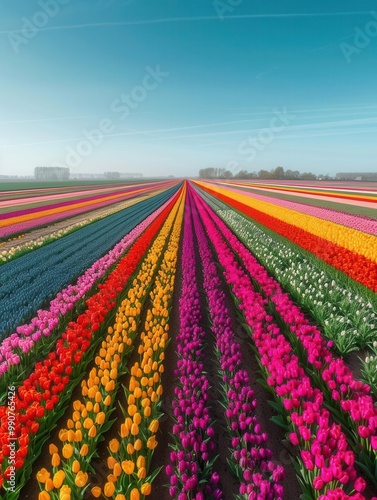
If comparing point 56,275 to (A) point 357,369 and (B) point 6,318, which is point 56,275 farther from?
(A) point 357,369

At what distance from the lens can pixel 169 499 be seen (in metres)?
2.73

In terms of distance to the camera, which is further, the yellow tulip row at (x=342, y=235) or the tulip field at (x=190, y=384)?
the yellow tulip row at (x=342, y=235)

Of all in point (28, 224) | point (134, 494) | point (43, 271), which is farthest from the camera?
point (28, 224)

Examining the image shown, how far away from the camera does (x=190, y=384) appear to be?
355 centimetres

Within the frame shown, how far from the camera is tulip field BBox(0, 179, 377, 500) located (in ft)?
8.24

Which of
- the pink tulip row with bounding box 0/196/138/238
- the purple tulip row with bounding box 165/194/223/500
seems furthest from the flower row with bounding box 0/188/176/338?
the purple tulip row with bounding box 165/194/223/500

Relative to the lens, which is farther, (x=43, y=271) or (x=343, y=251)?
(x=343, y=251)

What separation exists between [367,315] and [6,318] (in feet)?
24.8

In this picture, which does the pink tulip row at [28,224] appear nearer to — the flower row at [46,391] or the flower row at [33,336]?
the flower row at [33,336]

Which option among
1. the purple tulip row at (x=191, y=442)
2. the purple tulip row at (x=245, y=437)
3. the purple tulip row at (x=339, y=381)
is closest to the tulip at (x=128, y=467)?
the purple tulip row at (x=191, y=442)

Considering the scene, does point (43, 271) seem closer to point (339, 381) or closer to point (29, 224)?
point (339, 381)

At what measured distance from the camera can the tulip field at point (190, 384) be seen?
2.51 metres

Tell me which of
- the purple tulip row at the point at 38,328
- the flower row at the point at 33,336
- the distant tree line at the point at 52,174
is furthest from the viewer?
the distant tree line at the point at 52,174

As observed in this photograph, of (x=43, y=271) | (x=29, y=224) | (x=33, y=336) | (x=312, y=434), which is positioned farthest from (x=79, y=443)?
(x=29, y=224)
